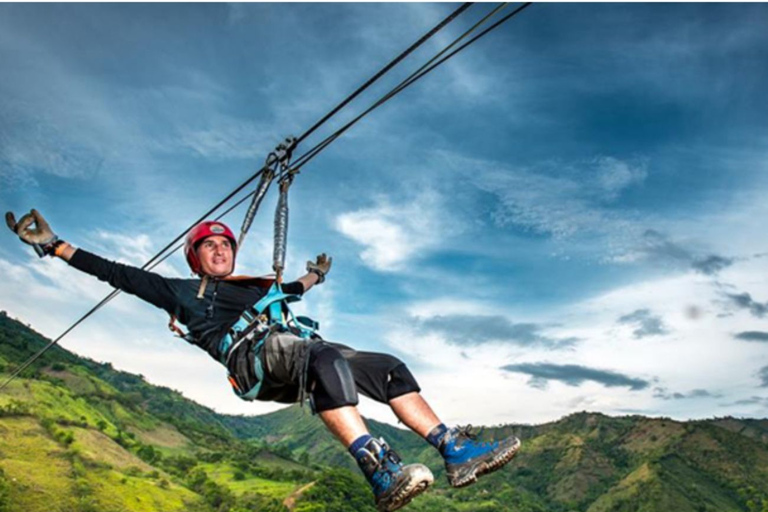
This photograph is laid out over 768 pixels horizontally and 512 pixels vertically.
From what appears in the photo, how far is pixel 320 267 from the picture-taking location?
6387mm

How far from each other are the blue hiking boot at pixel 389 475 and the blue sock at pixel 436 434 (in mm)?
613

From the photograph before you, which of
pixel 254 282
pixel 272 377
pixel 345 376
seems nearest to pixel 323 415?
pixel 345 376

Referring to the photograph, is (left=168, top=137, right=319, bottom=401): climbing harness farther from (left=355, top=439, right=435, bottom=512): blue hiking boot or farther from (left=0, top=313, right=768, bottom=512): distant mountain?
(left=0, top=313, right=768, bottom=512): distant mountain

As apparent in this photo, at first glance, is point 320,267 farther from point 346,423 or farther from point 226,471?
point 226,471

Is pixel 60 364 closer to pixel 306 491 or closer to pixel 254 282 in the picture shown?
pixel 306 491

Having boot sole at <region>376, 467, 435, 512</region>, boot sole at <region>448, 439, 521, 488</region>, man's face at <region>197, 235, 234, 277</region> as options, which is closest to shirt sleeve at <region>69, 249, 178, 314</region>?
man's face at <region>197, 235, 234, 277</region>

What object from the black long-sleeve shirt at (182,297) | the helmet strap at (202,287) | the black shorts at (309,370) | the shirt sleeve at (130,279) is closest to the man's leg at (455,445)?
the black shorts at (309,370)

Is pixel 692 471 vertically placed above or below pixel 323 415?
above

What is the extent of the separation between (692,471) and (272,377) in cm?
19516

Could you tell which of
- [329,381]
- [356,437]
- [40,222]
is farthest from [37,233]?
[356,437]

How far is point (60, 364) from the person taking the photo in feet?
614

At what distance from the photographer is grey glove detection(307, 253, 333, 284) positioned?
20.7 feet

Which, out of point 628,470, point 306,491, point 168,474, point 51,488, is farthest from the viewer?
point 628,470

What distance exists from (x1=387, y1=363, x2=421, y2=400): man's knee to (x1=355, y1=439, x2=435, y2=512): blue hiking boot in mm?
755
